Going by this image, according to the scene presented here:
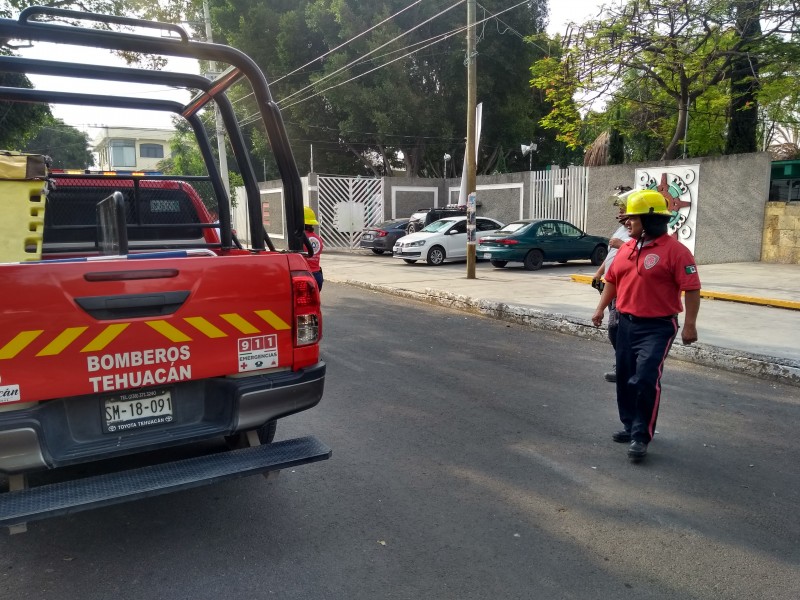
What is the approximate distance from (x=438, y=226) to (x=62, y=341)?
1675 centimetres

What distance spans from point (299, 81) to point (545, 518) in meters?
30.0

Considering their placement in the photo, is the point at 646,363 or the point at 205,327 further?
the point at 646,363

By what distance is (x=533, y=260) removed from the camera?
1691 centimetres

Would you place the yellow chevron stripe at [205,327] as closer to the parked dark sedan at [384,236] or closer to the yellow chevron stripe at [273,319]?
the yellow chevron stripe at [273,319]

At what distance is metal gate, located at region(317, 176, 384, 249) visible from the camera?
1002 inches

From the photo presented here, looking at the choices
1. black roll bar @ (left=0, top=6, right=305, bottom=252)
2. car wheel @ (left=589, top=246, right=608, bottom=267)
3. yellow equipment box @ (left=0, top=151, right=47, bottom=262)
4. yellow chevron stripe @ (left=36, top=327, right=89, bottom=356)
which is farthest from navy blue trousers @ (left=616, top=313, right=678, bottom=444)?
car wheel @ (left=589, top=246, right=608, bottom=267)

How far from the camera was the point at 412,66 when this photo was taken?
29.4m

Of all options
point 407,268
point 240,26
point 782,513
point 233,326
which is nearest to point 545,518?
point 782,513

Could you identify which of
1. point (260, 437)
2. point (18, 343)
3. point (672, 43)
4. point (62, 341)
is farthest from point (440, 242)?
point (18, 343)

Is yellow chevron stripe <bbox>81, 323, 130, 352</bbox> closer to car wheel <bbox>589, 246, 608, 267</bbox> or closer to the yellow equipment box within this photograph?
the yellow equipment box

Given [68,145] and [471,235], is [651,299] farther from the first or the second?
[68,145]

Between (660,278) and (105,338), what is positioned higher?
(660,278)

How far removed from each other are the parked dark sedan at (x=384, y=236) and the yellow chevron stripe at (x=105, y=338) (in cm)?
1951

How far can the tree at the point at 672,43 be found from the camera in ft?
46.8
